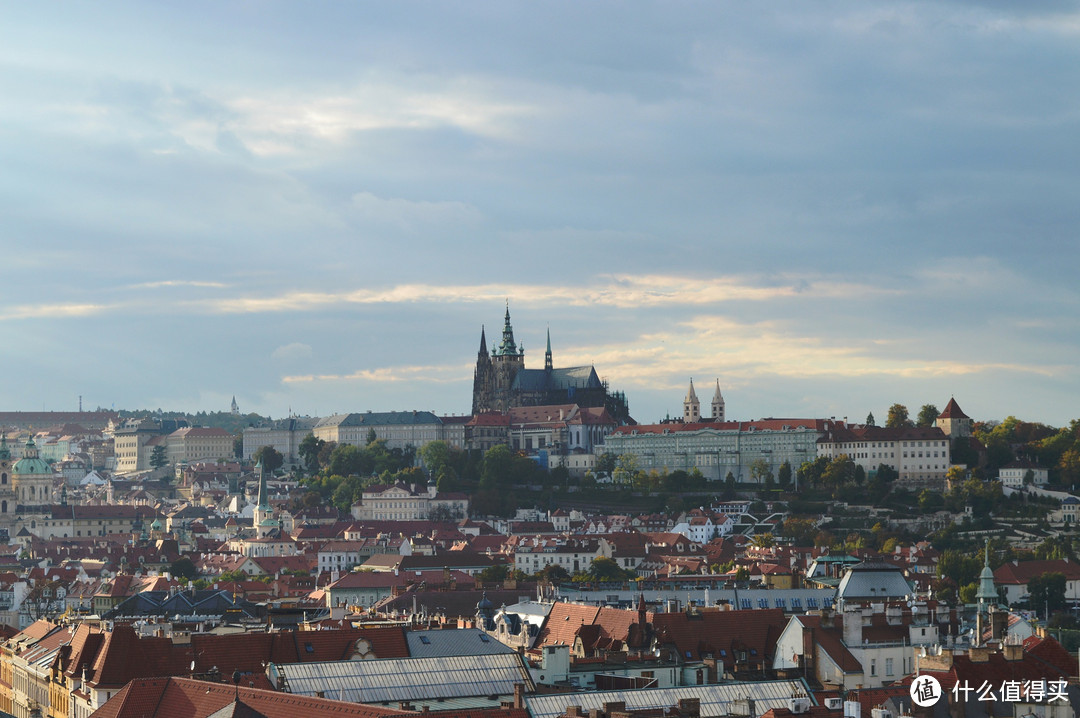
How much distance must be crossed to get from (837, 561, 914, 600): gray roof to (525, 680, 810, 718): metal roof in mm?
33350

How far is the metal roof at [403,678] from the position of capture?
163 ft

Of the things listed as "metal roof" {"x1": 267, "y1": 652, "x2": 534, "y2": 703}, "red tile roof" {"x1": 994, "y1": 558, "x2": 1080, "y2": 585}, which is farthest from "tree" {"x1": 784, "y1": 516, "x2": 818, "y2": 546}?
"metal roof" {"x1": 267, "y1": 652, "x2": 534, "y2": 703}

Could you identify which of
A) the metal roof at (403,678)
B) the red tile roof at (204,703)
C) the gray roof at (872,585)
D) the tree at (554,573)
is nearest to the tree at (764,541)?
the tree at (554,573)

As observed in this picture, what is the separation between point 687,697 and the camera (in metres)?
46.0

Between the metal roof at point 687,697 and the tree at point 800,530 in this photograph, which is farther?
the tree at point 800,530

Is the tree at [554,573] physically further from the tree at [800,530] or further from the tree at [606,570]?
the tree at [800,530]

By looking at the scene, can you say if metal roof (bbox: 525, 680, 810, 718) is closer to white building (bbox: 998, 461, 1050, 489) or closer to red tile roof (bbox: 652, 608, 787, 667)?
red tile roof (bbox: 652, 608, 787, 667)

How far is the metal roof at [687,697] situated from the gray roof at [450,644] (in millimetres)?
10503

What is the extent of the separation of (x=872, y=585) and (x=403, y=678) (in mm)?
37251

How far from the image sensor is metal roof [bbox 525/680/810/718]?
44469 mm

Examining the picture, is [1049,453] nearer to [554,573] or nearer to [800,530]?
[800,530]

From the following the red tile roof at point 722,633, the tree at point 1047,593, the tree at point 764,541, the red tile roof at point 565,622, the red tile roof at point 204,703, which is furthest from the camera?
the tree at point 764,541

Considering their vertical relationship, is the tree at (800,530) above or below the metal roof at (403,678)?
above

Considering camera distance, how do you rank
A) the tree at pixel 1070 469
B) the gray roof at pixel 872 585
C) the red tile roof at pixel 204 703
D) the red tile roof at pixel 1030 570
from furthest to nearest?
the tree at pixel 1070 469 < the red tile roof at pixel 1030 570 < the gray roof at pixel 872 585 < the red tile roof at pixel 204 703
